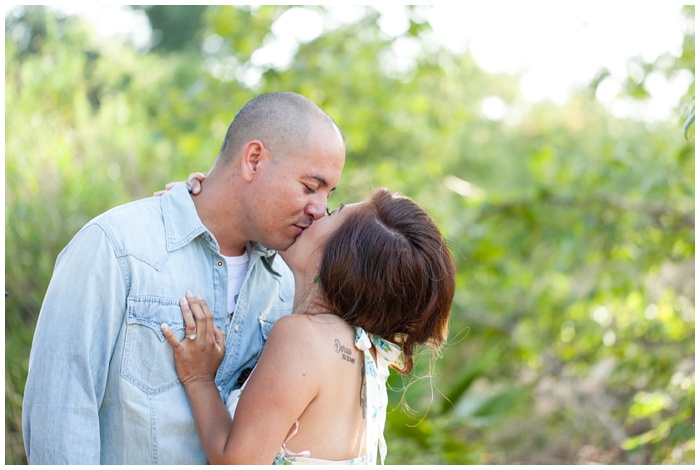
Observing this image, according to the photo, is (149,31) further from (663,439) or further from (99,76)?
(663,439)

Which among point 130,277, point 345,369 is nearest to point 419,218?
point 345,369

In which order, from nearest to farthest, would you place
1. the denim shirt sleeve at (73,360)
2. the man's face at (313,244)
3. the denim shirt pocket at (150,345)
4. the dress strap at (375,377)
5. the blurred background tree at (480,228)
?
the denim shirt sleeve at (73,360)
the denim shirt pocket at (150,345)
the dress strap at (375,377)
the man's face at (313,244)
the blurred background tree at (480,228)

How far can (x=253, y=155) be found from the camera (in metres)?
2.66

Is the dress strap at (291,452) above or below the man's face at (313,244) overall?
below

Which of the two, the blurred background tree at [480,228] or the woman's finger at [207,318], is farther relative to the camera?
the blurred background tree at [480,228]

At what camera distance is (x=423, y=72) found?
25.2 ft

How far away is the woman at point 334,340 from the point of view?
228 cm

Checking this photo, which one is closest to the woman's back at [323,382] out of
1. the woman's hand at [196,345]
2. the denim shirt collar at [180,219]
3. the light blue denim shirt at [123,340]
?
the woman's hand at [196,345]

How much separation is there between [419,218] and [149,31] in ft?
56.0

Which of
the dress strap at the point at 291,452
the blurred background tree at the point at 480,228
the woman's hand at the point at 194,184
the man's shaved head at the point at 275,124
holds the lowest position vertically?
the blurred background tree at the point at 480,228

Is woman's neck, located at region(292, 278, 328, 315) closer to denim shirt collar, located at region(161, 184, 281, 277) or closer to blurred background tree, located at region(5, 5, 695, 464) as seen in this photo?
denim shirt collar, located at region(161, 184, 281, 277)

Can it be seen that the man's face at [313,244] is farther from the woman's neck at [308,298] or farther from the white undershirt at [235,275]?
the white undershirt at [235,275]

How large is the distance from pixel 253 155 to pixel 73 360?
0.90 meters

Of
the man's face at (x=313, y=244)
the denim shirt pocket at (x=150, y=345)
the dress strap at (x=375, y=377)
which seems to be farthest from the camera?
the man's face at (x=313, y=244)
